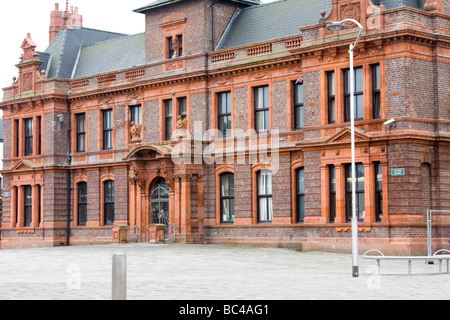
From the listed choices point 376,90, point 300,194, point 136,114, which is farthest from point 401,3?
point 136,114

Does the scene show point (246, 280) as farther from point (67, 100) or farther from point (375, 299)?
point (67, 100)

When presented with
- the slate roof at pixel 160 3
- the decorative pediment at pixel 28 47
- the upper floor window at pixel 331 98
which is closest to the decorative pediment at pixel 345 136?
the upper floor window at pixel 331 98

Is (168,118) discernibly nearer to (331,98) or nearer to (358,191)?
(331,98)

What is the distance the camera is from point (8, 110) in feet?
174

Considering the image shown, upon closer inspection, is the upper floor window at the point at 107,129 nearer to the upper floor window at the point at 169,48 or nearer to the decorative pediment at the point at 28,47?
the upper floor window at the point at 169,48

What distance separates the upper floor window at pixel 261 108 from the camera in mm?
41031

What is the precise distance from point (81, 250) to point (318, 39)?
1434 cm

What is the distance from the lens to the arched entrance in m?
44.6

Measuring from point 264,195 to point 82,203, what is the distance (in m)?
13.7

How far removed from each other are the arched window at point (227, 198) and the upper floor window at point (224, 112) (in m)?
2.16

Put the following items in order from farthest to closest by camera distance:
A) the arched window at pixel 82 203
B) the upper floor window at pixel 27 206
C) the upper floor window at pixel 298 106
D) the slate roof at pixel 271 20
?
the upper floor window at pixel 27 206
the arched window at pixel 82 203
the slate roof at pixel 271 20
the upper floor window at pixel 298 106

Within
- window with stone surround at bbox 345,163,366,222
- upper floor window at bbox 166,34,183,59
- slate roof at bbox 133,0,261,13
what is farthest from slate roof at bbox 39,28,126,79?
window with stone surround at bbox 345,163,366,222

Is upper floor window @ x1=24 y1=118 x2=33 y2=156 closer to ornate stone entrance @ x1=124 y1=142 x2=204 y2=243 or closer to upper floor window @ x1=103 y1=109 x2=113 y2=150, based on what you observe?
upper floor window @ x1=103 y1=109 x2=113 y2=150

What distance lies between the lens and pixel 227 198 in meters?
42.7
